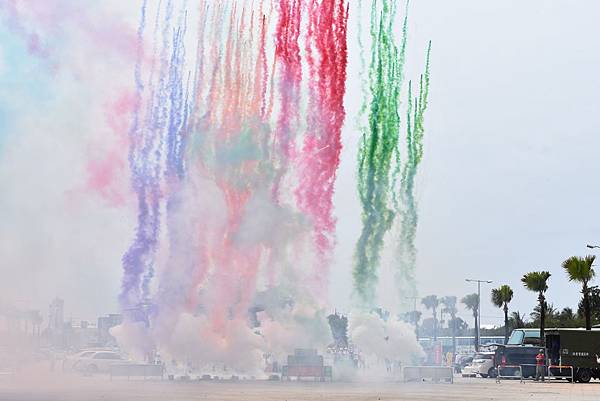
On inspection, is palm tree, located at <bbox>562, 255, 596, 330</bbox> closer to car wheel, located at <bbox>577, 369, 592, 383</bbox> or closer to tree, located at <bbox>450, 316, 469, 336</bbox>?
car wheel, located at <bbox>577, 369, 592, 383</bbox>

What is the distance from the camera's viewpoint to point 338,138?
45719 mm

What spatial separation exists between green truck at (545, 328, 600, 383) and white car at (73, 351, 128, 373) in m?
25.2

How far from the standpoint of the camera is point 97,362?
4941cm

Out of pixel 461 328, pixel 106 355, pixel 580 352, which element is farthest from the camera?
pixel 461 328

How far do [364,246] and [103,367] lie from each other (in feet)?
51.7

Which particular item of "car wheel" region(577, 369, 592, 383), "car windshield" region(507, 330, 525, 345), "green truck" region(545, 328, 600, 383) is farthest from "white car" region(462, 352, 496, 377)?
"car wheel" region(577, 369, 592, 383)

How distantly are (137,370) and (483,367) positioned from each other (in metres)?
28.3

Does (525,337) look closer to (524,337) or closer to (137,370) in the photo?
(524,337)

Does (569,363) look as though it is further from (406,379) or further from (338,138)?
(338,138)

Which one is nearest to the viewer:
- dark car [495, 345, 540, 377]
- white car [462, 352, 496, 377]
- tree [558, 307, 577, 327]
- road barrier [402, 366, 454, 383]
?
road barrier [402, 366, 454, 383]

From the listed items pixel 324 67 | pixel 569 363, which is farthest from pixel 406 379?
pixel 324 67

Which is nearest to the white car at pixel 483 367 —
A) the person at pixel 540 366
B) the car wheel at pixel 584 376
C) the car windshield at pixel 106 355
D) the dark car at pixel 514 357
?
the dark car at pixel 514 357

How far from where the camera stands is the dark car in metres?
59.6

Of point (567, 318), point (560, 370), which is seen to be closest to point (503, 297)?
point (567, 318)
